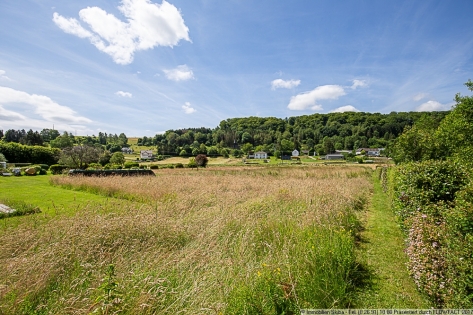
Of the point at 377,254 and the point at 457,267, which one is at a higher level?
the point at 457,267

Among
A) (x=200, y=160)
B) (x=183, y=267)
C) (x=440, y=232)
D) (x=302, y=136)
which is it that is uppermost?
(x=302, y=136)

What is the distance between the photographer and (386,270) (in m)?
4.98

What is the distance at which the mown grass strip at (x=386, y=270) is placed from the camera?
12.7ft

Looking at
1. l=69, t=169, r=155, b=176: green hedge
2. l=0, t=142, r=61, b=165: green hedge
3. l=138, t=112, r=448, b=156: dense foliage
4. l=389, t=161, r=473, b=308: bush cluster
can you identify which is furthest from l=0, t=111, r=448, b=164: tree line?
l=389, t=161, r=473, b=308: bush cluster

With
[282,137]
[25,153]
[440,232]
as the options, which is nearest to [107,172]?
[440,232]

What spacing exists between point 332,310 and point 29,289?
4697 millimetres

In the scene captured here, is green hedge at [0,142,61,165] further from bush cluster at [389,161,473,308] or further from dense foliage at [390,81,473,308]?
bush cluster at [389,161,473,308]

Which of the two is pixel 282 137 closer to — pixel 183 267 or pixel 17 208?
pixel 17 208

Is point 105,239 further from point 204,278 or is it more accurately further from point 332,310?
point 332,310

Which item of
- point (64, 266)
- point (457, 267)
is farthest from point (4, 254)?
point (457, 267)

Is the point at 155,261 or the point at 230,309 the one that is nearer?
the point at 230,309

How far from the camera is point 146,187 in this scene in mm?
12438

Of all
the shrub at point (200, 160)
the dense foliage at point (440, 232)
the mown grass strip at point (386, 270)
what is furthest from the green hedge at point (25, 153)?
the dense foliage at point (440, 232)

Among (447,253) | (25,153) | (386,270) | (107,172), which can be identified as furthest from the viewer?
(25,153)
